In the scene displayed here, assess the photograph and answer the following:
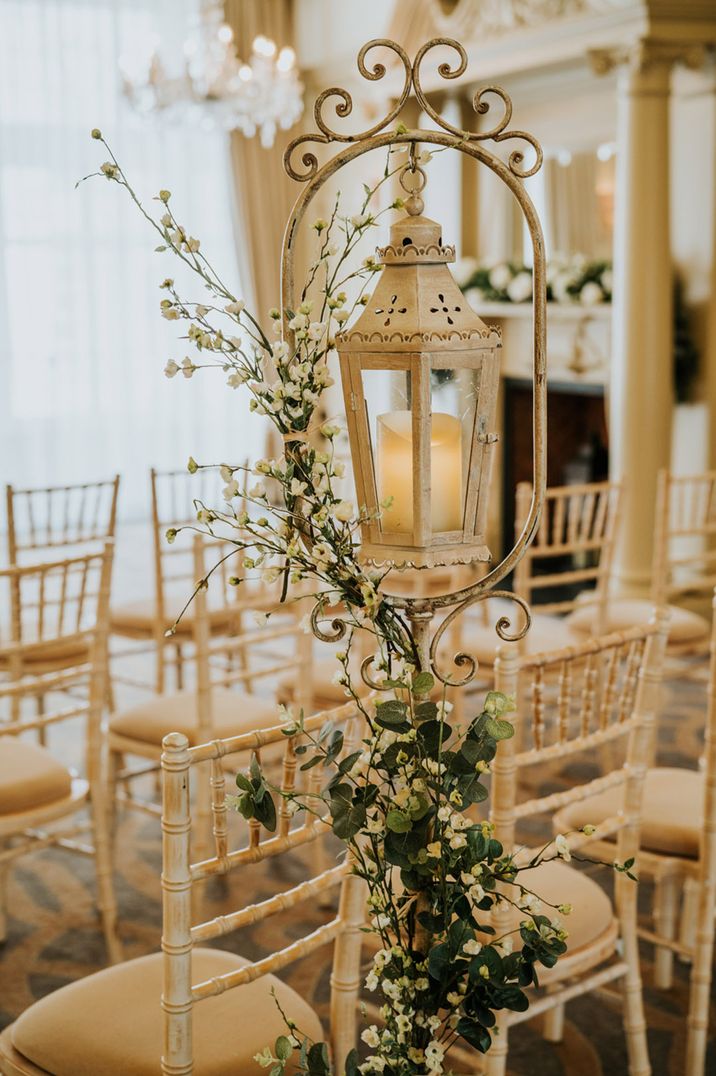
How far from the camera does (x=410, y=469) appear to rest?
1517mm

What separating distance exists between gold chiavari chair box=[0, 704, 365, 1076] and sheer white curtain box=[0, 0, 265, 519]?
6782 millimetres

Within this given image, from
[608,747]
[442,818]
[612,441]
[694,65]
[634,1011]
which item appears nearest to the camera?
[442,818]

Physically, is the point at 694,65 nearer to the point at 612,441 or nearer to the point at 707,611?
the point at 612,441

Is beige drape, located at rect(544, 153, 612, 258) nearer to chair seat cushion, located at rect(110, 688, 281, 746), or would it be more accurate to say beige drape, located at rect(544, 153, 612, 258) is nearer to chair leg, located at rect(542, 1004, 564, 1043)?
chair seat cushion, located at rect(110, 688, 281, 746)

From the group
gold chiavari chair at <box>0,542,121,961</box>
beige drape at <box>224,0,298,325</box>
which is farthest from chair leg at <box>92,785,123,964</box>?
beige drape at <box>224,0,298,325</box>

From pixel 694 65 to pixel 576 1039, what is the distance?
4.32 metres

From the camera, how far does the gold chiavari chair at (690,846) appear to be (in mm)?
2367

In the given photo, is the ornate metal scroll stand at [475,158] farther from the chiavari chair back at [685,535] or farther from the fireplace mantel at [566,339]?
the fireplace mantel at [566,339]

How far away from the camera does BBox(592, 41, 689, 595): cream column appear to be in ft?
18.3

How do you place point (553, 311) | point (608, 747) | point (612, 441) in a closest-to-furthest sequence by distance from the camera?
1. point (608, 747)
2. point (612, 441)
3. point (553, 311)

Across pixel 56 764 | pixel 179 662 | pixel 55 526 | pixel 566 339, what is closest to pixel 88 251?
pixel 55 526

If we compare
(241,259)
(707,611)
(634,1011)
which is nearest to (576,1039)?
(634,1011)

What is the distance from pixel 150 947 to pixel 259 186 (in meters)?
6.61

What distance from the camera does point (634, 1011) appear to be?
2.31 m
